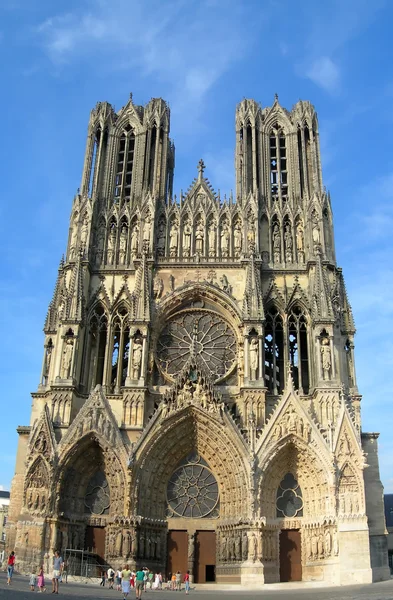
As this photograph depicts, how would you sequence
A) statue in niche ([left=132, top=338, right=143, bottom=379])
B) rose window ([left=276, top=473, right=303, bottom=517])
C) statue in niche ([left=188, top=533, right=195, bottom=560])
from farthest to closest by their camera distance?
statue in niche ([left=132, top=338, right=143, bottom=379]) → rose window ([left=276, top=473, right=303, bottom=517]) → statue in niche ([left=188, top=533, right=195, bottom=560])

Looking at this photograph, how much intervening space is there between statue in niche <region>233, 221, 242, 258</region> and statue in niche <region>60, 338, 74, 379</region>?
8.47 meters

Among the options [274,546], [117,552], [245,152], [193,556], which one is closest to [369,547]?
[274,546]

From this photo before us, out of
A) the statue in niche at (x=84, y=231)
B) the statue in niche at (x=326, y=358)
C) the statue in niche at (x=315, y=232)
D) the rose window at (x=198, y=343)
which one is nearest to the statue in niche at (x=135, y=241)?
the statue in niche at (x=84, y=231)

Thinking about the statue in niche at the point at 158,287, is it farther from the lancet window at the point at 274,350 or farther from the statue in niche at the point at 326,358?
the statue in niche at the point at 326,358

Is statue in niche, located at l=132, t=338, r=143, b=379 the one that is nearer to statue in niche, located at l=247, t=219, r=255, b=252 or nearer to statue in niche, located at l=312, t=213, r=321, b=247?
statue in niche, located at l=247, t=219, r=255, b=252

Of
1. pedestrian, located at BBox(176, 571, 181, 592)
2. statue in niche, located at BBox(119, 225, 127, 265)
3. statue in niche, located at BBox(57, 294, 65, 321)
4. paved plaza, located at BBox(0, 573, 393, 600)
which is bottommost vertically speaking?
paved plaza, located at BBox(0, 573, 393, 600)

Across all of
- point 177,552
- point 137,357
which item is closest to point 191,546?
point 177,552

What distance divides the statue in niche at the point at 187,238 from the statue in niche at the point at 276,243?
3936 millimetres

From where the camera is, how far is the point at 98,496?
25406mm

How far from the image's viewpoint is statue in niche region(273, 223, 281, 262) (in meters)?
29.6

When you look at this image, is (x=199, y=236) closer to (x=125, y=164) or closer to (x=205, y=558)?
(x=125, y=164)

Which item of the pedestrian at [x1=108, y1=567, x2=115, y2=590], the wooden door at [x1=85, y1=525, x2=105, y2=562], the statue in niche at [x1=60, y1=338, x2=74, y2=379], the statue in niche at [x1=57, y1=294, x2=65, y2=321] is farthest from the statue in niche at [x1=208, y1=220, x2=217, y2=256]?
the pedestrian at [x1=108, y1=567, x2=115, y2=590]

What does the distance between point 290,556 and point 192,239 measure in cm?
1425

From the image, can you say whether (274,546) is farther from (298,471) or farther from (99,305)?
(99,305)
